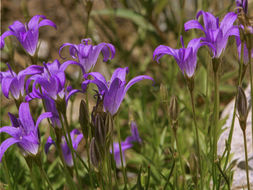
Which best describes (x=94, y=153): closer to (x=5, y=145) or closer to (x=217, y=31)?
(x=5, y=145)

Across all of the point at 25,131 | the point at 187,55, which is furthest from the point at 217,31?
the point at 25,131

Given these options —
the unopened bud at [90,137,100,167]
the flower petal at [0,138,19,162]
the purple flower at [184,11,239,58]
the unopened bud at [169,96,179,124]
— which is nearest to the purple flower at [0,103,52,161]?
the flower petal at [0,138,19,162]

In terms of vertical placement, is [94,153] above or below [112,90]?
below

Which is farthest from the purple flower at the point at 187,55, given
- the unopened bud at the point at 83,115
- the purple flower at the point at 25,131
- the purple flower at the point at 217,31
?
the purple flower at the point at 25,131

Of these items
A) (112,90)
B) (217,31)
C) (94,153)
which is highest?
(217,31)

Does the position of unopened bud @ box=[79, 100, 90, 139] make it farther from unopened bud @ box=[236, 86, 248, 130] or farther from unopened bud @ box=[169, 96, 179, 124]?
unopened bud @ box=[236, 86, 248, 130]

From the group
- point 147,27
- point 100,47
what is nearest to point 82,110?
point 100,47

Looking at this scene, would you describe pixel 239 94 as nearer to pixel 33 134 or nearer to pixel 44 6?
pixel 33 134
